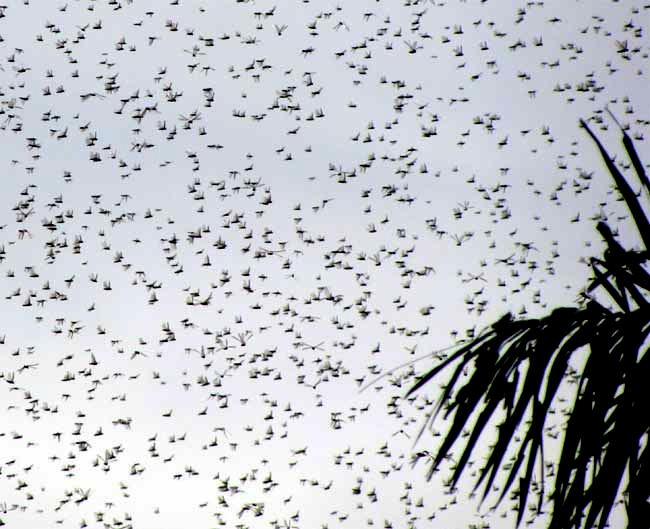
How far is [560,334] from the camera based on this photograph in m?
3.23

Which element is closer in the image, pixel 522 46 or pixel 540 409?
pixel 540 409

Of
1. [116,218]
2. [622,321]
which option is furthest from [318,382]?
[622,321]

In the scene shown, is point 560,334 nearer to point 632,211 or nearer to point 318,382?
point 632,211

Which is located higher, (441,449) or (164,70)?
(164,70)

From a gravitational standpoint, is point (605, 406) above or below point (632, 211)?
below

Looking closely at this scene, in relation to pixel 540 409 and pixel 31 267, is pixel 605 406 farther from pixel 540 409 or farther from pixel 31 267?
pixel 31 267

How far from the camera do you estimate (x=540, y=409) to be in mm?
3125

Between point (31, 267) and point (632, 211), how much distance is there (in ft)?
71.8

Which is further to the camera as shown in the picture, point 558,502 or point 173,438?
point 173,438

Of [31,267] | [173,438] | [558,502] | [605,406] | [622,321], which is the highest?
[31,267]

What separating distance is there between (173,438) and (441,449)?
75.0 ft

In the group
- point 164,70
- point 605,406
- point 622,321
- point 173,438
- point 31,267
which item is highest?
point 164,70

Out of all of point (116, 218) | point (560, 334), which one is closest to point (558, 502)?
point (560, 334)

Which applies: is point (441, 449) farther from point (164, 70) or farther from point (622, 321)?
point (164, 70)
